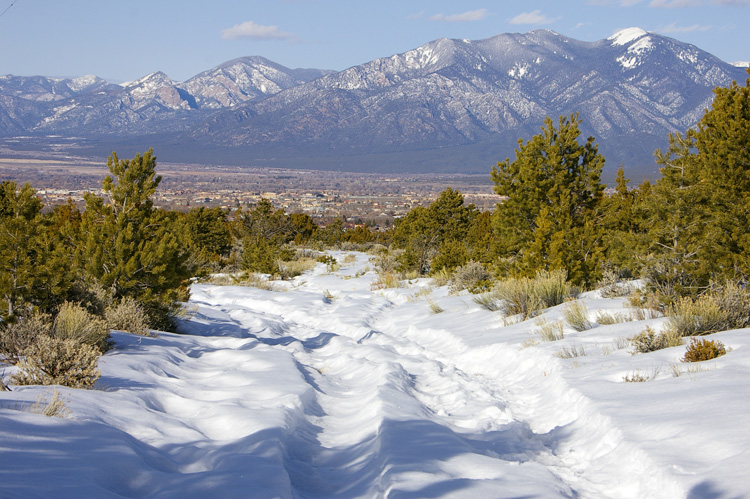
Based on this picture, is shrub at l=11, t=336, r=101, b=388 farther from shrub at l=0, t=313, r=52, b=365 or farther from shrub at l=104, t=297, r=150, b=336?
shrub at l=104, t=297, r=150, b=336

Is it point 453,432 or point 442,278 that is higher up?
point 453,432

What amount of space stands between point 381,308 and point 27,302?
869 cm

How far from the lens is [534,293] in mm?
10961

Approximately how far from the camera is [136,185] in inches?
394

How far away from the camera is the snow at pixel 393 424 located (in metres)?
3.82

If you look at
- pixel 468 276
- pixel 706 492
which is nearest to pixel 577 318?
pixel 706 492

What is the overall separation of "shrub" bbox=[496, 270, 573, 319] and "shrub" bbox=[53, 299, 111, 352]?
6.76 meters

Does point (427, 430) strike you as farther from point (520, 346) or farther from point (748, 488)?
point (520, 346)

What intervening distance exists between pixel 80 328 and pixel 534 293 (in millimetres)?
7446

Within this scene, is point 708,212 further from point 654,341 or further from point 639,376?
point 639,376

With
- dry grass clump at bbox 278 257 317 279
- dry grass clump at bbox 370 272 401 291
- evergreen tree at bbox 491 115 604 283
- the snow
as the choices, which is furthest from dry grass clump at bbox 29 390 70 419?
dry grass clump at bbox 278 257 317 279

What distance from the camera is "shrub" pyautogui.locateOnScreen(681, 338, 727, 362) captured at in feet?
20.6

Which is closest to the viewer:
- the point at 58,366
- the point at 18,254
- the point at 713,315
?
the point at 58,366

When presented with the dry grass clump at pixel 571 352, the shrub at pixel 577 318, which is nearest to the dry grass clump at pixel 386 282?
the shrub at pixel 577 318
